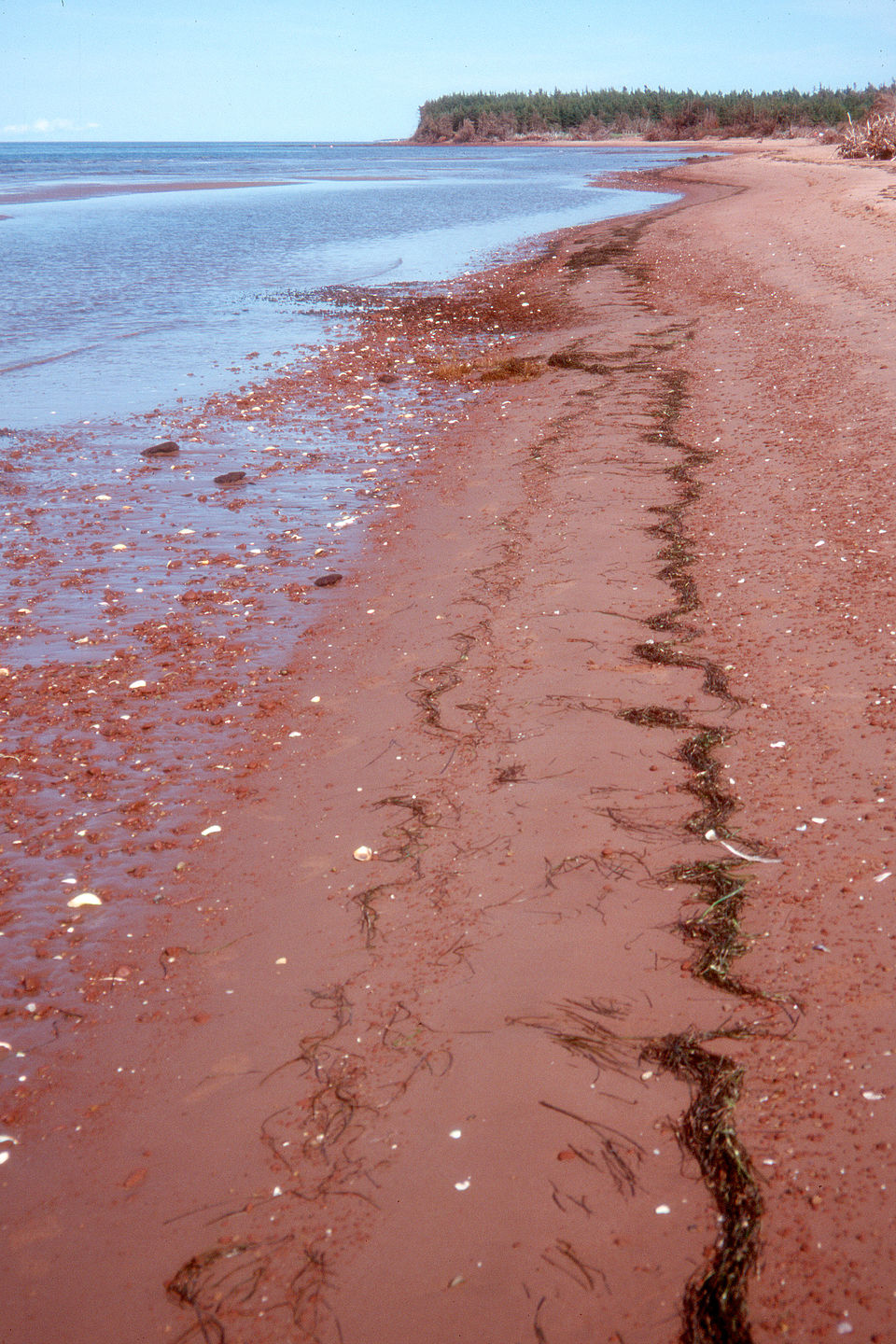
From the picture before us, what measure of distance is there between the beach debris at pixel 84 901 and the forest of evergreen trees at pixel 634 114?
57324 mm

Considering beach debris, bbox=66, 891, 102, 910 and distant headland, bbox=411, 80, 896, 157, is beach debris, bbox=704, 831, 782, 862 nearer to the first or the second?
beach debris, bbox=66, 891, 102, 910

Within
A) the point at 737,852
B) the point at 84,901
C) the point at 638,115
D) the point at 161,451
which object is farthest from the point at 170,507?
the point at 638,115

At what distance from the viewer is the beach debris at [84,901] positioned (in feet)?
10.9

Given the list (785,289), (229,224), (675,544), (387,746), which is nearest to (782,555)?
(675,544)

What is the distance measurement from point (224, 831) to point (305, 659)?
1.50 m

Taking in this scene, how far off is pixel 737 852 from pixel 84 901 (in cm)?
221

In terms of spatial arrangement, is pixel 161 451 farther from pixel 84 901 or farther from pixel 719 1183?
pixel 719 1183

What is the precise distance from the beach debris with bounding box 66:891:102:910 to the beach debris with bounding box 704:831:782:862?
209 cm

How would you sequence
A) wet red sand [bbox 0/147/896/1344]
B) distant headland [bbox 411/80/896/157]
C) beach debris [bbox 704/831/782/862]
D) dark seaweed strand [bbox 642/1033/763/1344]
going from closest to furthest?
1. dark seaweed strand [bbox 642/1033/763/1344]
2. wet red sand [bbox 0/147/896/1344]
3. beach debris [bbox 704/831/782/862]
4. distant headland [bbox 411/80/896/157]

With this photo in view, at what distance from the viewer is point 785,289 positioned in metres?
12.6

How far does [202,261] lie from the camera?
22.0m

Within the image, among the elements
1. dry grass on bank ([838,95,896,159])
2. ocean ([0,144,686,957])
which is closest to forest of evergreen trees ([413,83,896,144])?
dry grass on bank ([838,95,896,159])

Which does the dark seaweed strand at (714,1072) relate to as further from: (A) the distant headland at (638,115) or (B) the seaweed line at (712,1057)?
(A) the distant headland at (638,115)

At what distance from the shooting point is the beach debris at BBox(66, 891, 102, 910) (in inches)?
131
